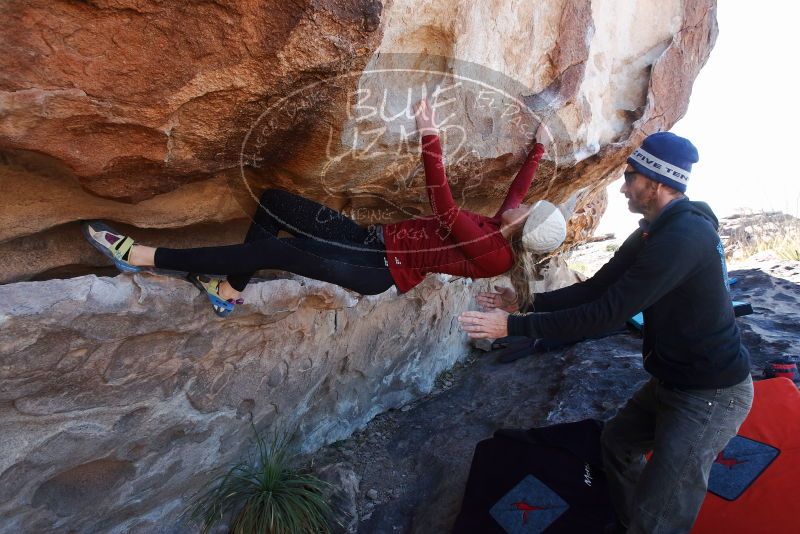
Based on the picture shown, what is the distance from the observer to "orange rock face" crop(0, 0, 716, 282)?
5.46 ft

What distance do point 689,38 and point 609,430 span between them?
3.43 meters

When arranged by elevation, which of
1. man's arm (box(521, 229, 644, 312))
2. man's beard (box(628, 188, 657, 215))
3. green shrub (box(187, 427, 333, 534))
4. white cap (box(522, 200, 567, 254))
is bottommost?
green shrub (box(187, 427, 333, 534))

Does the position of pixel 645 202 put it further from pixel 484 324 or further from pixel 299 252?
pixel 299 252

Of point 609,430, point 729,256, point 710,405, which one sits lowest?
point 729,256

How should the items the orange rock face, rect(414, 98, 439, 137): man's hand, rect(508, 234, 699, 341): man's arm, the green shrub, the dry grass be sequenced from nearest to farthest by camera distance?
1. the orange rock face
2. rect(508, 234, 699, 341): man's arm
3. rect(414, 98, 439, 137): man's hand
4. the green shrub
5. the dry grass

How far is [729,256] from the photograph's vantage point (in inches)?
324

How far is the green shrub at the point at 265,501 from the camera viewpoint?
287 cm

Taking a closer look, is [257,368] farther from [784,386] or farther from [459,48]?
[784,386]

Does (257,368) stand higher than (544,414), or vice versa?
(257,368)

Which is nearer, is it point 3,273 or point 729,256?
point 3,273

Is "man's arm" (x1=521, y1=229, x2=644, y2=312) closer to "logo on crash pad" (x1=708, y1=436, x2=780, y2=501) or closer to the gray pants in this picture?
the gray pants

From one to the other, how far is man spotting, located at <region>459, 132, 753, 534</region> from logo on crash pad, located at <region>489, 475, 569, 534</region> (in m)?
0.57

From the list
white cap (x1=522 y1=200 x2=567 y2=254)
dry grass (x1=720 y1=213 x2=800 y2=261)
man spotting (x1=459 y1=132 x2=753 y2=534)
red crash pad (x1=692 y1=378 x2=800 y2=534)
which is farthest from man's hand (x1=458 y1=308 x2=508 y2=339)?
dry grass (x1=720 y1=213 x2=800 y2=261)

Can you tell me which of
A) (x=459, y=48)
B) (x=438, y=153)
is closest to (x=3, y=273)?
(x=438, y=153)
